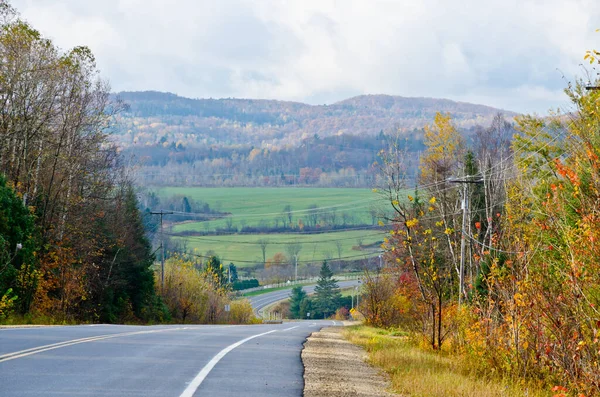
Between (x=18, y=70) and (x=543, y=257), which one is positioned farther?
(x=18, y=70)

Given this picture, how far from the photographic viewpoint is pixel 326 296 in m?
117

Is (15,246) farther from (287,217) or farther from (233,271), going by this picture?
(287,217)

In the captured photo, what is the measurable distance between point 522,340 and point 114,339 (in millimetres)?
9034

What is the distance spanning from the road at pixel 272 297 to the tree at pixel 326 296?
6.88m

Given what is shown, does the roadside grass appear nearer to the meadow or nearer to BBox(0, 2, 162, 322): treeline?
BBox(0, 2, 162, 322): treeline

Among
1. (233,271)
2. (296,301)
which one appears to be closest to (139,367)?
(296,301)

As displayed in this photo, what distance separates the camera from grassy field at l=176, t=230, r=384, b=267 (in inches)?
5546

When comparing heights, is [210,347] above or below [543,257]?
below

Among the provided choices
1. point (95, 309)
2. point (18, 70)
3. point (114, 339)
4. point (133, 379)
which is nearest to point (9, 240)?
point (18, 70)

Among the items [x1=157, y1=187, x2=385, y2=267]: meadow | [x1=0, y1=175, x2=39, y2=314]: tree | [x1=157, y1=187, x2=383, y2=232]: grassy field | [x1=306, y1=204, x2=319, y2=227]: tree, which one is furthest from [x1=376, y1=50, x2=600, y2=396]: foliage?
[x1=306, y1=204, x2=319, y2=227]: tree

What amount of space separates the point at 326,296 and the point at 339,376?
105m

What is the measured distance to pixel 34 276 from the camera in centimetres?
3559

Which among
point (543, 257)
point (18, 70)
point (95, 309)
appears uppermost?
point (18, 70)

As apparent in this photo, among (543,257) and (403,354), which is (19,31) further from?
(543,257)
